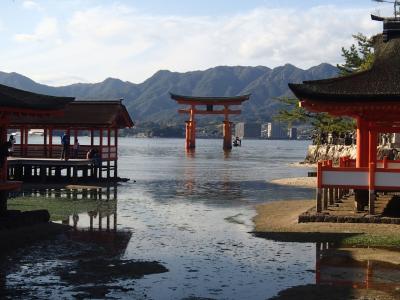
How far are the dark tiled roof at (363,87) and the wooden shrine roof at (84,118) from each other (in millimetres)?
22207

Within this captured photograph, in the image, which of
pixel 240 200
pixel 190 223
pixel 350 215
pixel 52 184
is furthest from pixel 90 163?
pixel 350 215

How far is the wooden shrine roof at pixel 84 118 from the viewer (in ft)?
139

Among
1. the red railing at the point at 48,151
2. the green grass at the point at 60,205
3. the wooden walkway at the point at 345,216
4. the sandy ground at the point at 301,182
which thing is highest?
the red railing at the point at 48,151

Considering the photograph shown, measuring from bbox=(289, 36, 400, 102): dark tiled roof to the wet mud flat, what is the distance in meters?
9.63

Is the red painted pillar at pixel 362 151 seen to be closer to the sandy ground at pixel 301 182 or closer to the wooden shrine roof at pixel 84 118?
the sandy ground at pixel 301 182

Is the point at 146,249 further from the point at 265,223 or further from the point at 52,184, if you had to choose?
the point at 52,184

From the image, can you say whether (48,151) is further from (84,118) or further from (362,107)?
(362,107)

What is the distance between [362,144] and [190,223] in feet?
24.8

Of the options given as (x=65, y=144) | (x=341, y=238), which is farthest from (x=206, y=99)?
(x=341, y=238)

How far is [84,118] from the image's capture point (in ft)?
141

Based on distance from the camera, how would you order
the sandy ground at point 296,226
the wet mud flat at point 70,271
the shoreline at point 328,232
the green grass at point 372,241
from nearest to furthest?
the wet mud flat at point 70,271 → the green grass at point 372,241 → the shoreline at point 328,232 → the sandy ground at point 296,226

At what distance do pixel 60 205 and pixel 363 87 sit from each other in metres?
14.5

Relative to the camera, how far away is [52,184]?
39375mm

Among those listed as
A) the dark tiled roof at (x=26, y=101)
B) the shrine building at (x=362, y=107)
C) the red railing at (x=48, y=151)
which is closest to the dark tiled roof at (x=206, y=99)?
the red railing at (x=48, y=151)
